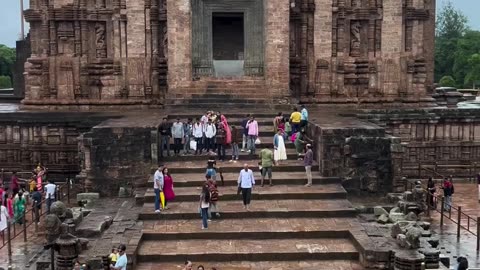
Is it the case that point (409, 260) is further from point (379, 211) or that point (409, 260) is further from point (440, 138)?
point (440, 138)

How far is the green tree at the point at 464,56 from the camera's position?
5688 centimetres

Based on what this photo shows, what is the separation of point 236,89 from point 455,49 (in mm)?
47487

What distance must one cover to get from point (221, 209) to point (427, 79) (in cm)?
1428

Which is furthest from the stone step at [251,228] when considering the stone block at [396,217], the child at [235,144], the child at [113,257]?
the child at [235,144]

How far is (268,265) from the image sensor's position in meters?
11.4

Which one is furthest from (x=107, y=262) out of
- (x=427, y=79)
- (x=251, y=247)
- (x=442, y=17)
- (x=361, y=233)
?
(x=442, y=17)

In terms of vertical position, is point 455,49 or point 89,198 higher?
point 455,49

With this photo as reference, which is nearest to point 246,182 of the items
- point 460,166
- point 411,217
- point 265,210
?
point 265,210

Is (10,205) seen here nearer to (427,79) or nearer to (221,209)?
(221,209)

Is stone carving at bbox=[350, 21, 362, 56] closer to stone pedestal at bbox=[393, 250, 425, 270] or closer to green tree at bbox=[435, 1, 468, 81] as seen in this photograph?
stone pedestal at bbox=[393, 250, 425, 270]

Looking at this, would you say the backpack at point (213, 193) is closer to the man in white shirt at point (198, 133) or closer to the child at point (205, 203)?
the child at point (205, 203)

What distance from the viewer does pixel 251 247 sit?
39.2 feet

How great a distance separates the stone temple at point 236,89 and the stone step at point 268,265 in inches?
148

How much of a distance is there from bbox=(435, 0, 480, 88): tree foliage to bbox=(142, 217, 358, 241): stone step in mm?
44448
